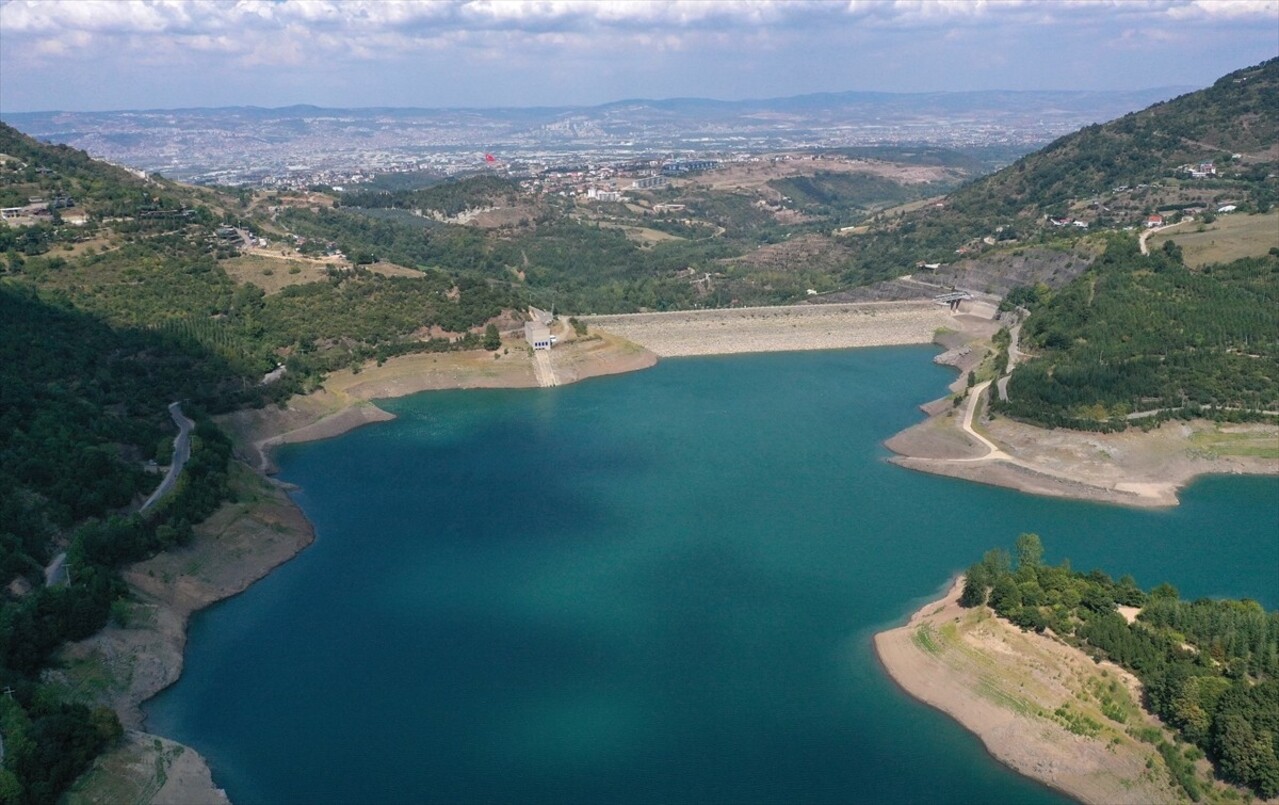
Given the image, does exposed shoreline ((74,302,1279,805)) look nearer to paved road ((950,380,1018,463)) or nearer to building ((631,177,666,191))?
paved road ((950,380,1018,463))

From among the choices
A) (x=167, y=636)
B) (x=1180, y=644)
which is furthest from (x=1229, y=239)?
(x=167, y=636)

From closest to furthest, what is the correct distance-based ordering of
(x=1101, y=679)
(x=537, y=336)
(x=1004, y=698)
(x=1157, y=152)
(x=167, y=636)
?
(x=1101, y=679)
(x=1004, y=698)
(x=167, y=636)
(x=537, y=336)
(x=1157, y=152)

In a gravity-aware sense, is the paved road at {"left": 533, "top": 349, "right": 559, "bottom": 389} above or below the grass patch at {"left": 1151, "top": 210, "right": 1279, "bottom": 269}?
below

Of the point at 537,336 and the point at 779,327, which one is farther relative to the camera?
the point at 779,327

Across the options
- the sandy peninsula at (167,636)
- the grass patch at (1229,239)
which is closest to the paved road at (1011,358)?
the grass patch at (1229,239)

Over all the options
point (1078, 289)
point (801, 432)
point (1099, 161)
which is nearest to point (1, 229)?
point (801, 432)

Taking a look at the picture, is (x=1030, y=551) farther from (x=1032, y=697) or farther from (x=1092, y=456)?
(x=1092, y=456)

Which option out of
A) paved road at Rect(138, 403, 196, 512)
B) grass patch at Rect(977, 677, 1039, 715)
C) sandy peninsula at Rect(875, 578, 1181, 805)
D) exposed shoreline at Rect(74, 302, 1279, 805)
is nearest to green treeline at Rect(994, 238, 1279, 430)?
exposed shoreline at Rect(74, 302, 1279, 805)
